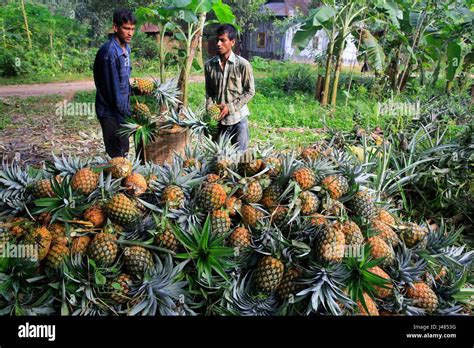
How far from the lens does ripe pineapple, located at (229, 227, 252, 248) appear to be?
6.81 feet

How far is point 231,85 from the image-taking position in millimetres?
4098

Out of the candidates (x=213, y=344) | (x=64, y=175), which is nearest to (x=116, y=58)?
(x=64, y=175)

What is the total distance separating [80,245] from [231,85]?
2578 mm

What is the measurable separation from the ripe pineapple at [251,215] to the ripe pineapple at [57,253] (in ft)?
3.03

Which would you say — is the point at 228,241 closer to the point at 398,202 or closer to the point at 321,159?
the point at 321,159

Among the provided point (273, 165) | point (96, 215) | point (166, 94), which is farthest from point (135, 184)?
point (166, 94)

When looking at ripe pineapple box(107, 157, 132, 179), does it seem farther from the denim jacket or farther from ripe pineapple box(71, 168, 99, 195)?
the denim jacket

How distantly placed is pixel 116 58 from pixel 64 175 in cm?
172

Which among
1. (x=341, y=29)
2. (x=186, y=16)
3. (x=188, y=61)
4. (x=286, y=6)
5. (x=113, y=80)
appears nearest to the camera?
(x=113, y=80)

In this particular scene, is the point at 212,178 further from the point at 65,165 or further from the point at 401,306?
the point at 401,306

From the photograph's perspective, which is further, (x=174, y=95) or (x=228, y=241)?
(x=174, y=95)

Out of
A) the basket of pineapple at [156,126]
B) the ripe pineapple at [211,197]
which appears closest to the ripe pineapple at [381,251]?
the ripe pineapple at [211,197]

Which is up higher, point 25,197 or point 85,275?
Result: point 25,197

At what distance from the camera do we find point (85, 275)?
1914 millimetres
